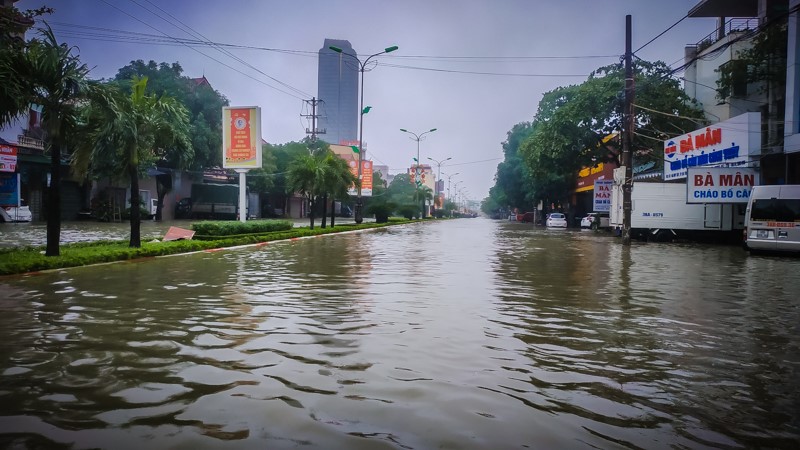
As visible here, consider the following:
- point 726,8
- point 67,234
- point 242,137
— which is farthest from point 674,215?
point 67,234

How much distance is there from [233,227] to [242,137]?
654cm

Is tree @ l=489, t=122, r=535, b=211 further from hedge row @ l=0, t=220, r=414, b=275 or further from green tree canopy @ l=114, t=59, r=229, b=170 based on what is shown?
hedge row @ l=0, t=220, r=414, b=275

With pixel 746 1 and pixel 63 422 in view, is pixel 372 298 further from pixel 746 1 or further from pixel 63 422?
pixel 746 1

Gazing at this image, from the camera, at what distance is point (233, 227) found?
23.8 m

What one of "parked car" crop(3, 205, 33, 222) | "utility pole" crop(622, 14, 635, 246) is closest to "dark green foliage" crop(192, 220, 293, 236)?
"utility pole" crop(622, 14, 635, 246)

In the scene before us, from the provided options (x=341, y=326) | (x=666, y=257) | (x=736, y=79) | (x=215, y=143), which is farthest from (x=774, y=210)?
(x=215, y=143)

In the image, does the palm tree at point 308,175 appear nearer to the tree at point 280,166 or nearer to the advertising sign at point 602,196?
the advertising sign at point 602,196

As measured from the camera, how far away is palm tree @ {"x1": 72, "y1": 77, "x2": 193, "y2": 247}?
14.9 m

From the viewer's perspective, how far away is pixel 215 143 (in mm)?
50094

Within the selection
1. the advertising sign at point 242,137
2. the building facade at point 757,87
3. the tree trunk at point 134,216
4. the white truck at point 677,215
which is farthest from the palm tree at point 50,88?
the white truck at point 677,215

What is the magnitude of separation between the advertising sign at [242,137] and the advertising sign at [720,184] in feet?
69.6

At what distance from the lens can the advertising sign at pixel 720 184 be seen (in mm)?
23953

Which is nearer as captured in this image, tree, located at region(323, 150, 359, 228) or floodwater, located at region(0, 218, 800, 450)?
floodwater, located at region(0, 218, 800, 450)

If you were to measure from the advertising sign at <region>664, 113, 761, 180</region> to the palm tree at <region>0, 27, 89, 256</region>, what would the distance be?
25.0 meters
